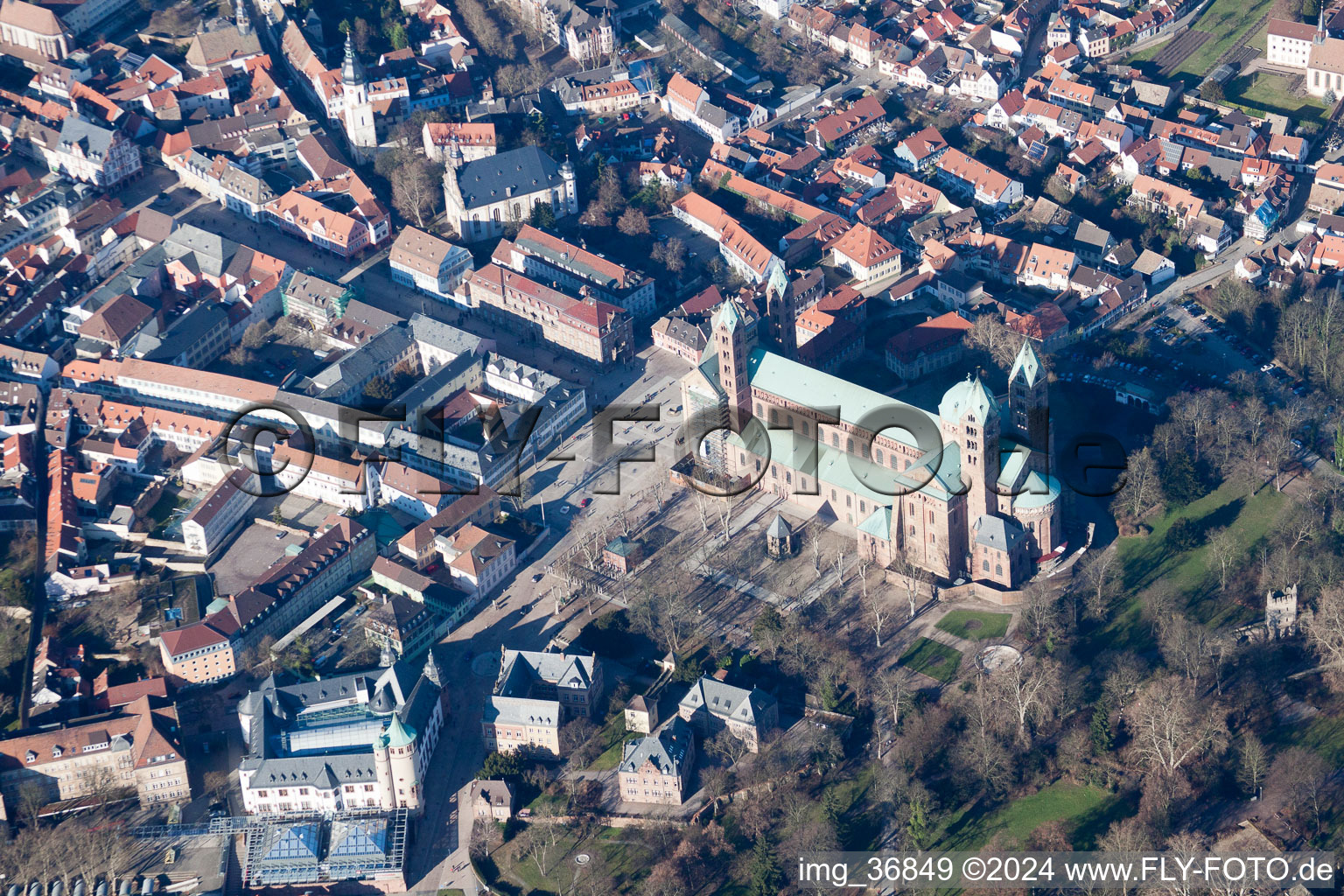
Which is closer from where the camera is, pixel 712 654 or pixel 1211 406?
pixel 712 654

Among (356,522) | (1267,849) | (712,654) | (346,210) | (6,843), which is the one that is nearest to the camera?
(1267,849)

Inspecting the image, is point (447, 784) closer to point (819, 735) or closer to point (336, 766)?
point (336, 766)

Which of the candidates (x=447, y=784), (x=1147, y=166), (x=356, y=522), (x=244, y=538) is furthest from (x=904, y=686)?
(x=1147, y=166)

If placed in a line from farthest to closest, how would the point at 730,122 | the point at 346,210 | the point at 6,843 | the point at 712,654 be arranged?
the point at 730,122 < the point at 346,210 < the point at 712,654 < the point at 6,843

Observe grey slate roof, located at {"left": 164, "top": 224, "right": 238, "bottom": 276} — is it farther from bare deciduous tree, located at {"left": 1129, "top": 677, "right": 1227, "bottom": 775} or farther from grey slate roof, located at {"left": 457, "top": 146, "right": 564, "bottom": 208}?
bare deciduous tree, located at {"left": 1129, "top": 677, "right": 1227, "bottom": 775}

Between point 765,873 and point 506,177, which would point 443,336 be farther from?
point 765,873

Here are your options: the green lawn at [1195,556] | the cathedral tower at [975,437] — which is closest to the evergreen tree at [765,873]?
the green lawn at [1195,556]

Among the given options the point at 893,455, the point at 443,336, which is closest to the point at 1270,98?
the point at 893,455

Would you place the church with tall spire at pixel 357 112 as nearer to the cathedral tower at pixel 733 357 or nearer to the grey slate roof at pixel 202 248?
the grey slate roof at pixel 202 248
